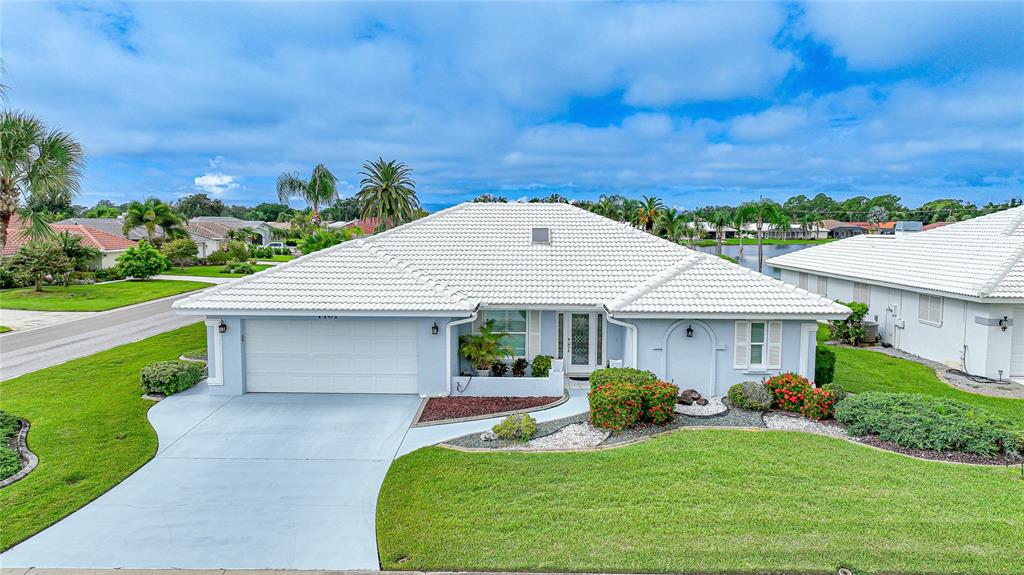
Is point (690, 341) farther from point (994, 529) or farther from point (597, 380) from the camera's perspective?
point (994, 529)

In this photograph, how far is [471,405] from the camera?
486 inches

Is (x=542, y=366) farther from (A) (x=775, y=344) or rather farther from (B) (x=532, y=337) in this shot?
(A) (x=775, y=344)

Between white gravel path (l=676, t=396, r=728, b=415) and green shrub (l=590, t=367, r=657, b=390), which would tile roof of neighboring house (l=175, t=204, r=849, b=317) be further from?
white gravel path (l=676, t=396, r=728, b=415)

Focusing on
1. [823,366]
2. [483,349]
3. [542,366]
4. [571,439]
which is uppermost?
[483,349]

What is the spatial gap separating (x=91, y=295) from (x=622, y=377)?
34918 mm

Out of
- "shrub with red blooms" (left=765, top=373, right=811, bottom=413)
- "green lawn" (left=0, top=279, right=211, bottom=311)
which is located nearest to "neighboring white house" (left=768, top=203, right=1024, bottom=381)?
"shrub with red blooms" (left=765, top=373, right=811, bottom=413)

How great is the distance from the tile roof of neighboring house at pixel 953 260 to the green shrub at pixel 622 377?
10.3 meters

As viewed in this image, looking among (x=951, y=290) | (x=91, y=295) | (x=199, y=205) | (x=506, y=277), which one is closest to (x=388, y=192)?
(x=91, y=295)

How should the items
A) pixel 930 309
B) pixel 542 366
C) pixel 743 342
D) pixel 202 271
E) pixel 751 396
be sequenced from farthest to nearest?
pixel 202 271 → pixel 930 309 → pixel 542 366 → pixel 743 342 → pixel 751 396

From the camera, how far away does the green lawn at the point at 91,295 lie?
28.7 metres

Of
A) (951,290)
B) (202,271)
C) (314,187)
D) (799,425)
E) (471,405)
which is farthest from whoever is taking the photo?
(314,187)

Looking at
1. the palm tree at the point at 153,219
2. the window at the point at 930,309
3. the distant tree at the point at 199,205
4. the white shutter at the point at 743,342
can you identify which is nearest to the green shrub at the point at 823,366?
the white shutter at the point at 743,342

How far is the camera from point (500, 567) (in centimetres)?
623

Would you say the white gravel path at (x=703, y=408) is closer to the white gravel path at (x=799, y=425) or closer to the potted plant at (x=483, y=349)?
the white gravel path at (x=799, y=425)
